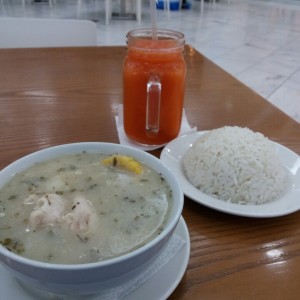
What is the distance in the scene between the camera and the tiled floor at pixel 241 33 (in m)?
3.07

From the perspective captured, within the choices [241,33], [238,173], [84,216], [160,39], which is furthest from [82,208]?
[241,33]

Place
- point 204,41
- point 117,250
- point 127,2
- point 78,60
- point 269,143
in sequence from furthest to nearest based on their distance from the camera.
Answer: point 127,2, point 204,41, point 78,60, point 269,143, point 117,250

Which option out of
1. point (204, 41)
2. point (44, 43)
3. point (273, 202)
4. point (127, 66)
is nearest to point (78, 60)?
point (44, 43)

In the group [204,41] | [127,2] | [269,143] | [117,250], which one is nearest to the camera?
[117,250]

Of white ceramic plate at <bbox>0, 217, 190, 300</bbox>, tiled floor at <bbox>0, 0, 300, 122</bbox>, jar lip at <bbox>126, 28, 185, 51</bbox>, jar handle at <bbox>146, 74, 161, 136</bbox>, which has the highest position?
jar lip at <bbox>126, 28, 185, 51</bbox>

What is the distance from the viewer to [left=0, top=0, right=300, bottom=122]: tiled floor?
10.1ft

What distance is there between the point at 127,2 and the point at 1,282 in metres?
6.11

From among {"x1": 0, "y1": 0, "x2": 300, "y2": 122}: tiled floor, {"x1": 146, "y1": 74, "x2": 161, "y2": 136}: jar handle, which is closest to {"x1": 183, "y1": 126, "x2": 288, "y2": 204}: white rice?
{"x1": 146, "y1": 74, "x2": 161, "y2": 136}: jar handle

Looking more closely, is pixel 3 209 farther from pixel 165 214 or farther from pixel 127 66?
pixel 127 66

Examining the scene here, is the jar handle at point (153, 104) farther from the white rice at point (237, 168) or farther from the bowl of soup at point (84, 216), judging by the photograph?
the bowl of soup at point (84, 216)

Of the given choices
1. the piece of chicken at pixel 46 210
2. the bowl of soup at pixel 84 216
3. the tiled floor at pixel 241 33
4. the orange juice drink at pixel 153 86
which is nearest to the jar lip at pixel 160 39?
the orange juice drink at pixel 153 86

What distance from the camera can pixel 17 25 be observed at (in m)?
1.49

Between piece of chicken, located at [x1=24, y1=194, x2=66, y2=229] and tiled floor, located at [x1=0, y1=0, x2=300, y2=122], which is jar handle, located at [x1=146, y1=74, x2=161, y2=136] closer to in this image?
piece of chicken, located at [x1=24, y1=194, x2=66, y2=229]

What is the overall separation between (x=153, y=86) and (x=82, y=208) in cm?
40
